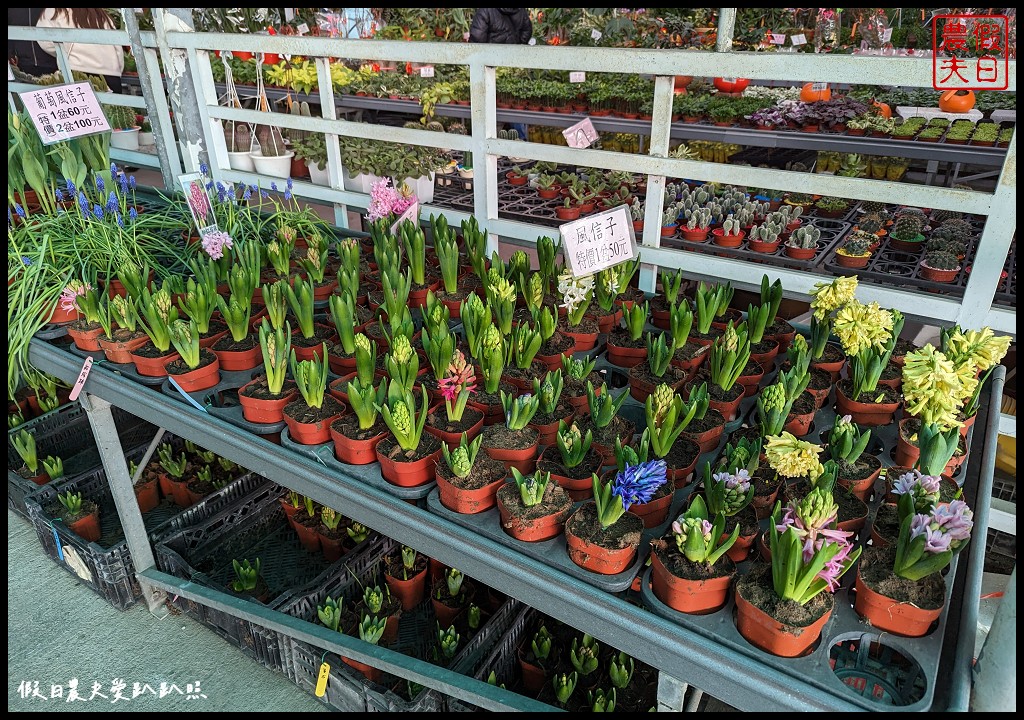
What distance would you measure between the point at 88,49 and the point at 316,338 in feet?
12.1

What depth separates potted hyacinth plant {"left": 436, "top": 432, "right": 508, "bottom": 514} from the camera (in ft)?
4.12

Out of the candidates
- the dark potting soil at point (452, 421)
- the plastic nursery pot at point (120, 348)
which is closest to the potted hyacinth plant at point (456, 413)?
the dark potting soil at point (452, 421)

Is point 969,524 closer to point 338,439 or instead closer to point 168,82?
point 338,439

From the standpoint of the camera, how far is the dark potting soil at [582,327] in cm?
183

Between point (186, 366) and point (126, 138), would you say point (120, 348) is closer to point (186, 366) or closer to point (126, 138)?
point (186, 366)

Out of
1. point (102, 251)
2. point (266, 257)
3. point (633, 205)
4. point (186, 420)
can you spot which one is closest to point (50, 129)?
point (102, 251)

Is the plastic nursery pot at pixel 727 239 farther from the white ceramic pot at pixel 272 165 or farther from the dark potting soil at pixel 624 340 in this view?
the white ceramic pot at pixel 272 165

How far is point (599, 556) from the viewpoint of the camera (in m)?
1.12

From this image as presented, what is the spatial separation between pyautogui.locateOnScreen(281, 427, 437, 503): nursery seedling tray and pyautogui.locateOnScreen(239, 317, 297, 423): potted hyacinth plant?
57 millimetres

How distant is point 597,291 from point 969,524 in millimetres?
1130

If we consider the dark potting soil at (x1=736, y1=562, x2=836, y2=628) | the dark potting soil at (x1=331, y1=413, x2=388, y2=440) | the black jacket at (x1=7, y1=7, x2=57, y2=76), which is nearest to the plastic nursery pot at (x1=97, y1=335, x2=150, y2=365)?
the dark potting soil at (x1=331, y1=413, x2=388, y2=440)

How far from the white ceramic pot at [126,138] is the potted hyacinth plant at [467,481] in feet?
12.4

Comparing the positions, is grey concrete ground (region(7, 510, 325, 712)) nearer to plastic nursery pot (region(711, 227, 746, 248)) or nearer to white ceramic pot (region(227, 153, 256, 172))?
white ceramic pot (region(227, 153, 256, 172))

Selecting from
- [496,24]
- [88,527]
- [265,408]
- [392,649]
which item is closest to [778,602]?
[265,408]
